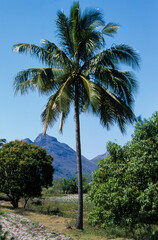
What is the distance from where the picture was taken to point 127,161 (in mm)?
11477

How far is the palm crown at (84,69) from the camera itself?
50.1 feet

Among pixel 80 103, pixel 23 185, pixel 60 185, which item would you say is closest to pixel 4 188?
pixel 23 185

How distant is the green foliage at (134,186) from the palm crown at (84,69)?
4.28m

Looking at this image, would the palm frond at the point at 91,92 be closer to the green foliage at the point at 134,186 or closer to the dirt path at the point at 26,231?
the green foliage at the point at 134,186

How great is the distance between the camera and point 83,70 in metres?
15.6

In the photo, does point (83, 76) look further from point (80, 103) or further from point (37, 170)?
point (37, 170)

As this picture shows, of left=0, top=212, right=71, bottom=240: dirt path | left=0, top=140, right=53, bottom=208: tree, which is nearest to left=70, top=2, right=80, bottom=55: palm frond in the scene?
left=0, top=212, right=71, bottom=240: dirt path

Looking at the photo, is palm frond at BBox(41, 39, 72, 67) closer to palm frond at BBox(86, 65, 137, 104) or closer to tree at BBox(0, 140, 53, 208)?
palm frond at BBox(86, 65, 137, 104)

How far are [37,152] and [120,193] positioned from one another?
14348mm

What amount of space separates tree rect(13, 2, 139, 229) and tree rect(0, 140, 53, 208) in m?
7.87

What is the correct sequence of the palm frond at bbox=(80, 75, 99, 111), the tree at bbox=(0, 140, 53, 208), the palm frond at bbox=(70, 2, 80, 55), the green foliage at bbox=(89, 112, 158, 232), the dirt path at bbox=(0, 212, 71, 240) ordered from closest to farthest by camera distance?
the green foliage at bbox=(89, 112, 158, 232)
the dirt path at bbox=(0, 212, 71, 240)
the palm frond at bbox=(80, 75, 99, 111)
the palm frond at bbox=(70, 2, 80, 55)
the tree at bbox=(0, 140, 53, 208)

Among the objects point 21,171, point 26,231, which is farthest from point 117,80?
point 21,171

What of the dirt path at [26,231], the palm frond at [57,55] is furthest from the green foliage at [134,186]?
the palm frond at [57,55]

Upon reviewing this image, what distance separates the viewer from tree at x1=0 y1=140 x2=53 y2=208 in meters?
21.9
